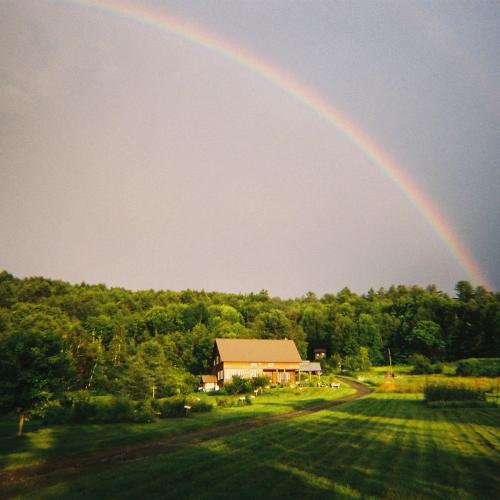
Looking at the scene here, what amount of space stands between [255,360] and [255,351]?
2.06 m

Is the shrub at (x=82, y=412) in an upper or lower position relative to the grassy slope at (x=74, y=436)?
upper

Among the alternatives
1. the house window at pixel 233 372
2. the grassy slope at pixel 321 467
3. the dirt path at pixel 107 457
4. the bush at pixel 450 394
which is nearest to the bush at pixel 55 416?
the dirt path at pixel 107 457

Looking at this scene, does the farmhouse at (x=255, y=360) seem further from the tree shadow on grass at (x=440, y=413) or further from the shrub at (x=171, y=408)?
the shrub at (x=171, y=408)

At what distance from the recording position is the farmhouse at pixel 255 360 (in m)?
66.4

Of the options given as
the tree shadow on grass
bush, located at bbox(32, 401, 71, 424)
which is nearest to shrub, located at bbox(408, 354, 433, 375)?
the tree shadow on grass

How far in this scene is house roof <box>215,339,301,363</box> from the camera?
67375 millimetres

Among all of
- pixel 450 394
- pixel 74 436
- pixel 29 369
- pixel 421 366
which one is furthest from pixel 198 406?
pixel 421 366

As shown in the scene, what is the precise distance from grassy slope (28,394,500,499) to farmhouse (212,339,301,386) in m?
46.3

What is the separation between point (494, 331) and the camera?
92250 millimetres

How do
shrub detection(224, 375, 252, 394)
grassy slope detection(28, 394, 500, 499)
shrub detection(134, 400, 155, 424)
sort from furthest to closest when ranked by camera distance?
1. shrub detection(224, 375, 252, 394)
2. shrub detection(134, 400, 155, 424)
3. grassy slope detection(28, 394, 500, 499)

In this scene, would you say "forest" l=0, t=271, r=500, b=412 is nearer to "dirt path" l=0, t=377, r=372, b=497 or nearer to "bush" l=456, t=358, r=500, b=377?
"bush" l=456, t=358, r=500, b=377

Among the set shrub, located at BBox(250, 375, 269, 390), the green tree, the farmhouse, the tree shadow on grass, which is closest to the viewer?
the green tree

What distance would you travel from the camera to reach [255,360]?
6762 cm

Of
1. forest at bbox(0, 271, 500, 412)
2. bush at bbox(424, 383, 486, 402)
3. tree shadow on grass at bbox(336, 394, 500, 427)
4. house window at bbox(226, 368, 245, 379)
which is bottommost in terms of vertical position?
tree shadow on grass at bbox(336, 394, 500, 427)
